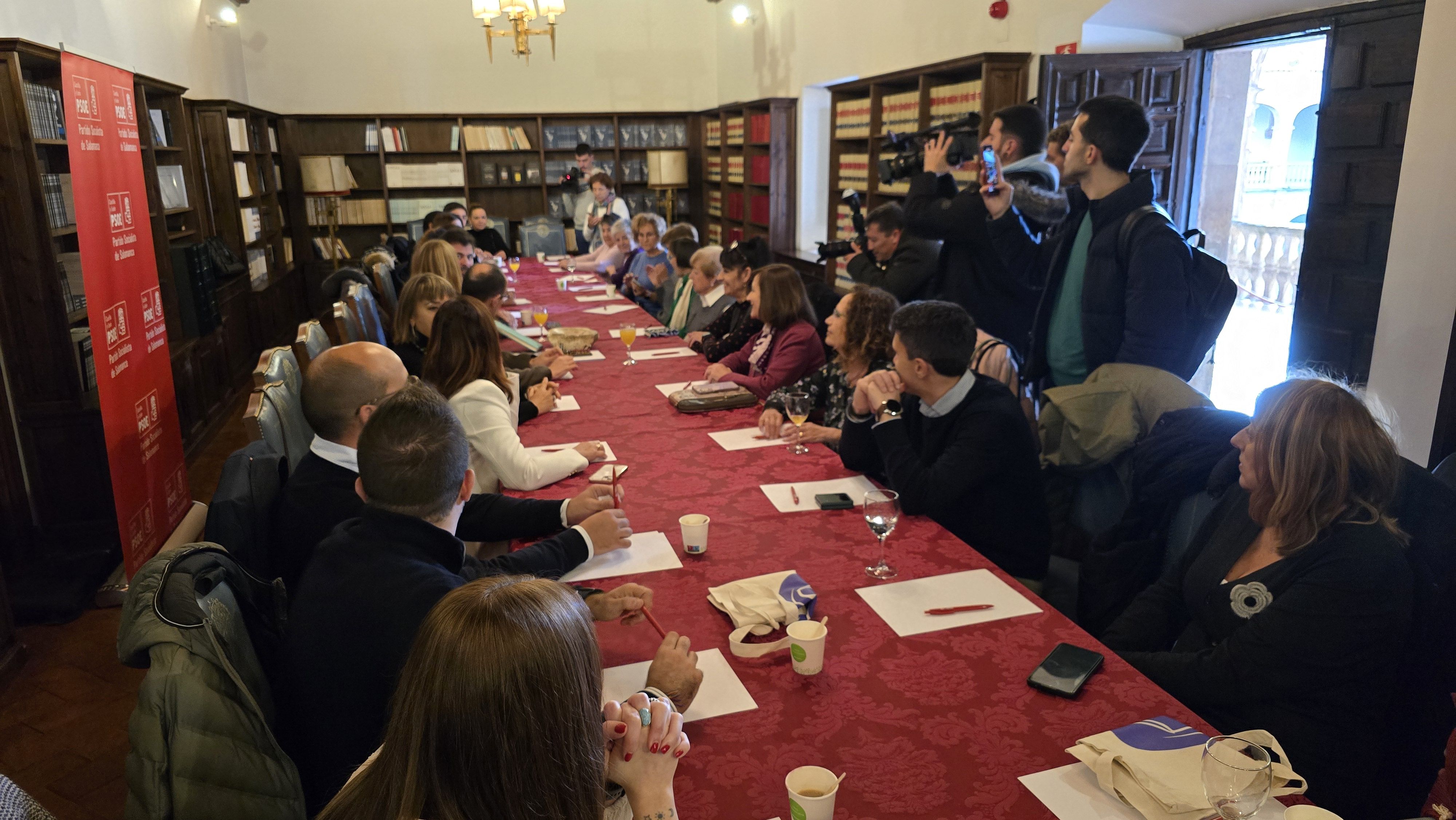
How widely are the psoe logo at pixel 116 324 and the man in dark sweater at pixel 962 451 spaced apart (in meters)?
2.88

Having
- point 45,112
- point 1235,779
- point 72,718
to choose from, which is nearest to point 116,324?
point 45,112

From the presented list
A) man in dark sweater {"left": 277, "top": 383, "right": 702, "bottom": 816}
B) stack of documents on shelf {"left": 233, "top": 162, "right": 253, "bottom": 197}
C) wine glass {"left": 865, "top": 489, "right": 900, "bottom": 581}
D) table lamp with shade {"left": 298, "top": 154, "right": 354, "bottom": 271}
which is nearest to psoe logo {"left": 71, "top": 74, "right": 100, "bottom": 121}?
man in dark sweater {"left": 277, "top": 383, "right": 702, "bottom": 816}

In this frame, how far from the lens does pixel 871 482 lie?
8.15ft

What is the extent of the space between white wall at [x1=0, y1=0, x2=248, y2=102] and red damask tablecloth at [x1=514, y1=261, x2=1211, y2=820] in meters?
3.66

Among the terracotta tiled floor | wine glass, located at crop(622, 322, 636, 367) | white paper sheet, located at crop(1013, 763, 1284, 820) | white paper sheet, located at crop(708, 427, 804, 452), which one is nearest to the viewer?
white paper sheet, located at crop(1013, 763, 1284, 820)

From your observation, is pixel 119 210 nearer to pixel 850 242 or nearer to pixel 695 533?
pixel 695 533

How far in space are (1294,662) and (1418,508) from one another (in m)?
0.41

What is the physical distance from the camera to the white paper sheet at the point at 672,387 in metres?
3.46

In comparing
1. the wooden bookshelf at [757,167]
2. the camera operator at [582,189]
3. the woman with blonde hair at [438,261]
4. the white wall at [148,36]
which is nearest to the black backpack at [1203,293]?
the woman with blonde hair at [438,261]

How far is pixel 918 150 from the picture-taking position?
4.31 metres

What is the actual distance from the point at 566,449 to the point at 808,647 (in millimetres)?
1382

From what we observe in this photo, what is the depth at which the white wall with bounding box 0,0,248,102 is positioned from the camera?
4.10 m

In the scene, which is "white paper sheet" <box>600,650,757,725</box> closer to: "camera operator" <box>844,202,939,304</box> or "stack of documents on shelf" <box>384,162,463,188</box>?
"camera operator" <box>844,202,939,304</box>

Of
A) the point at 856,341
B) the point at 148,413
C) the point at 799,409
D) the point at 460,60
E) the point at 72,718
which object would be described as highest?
the point at 460,60
